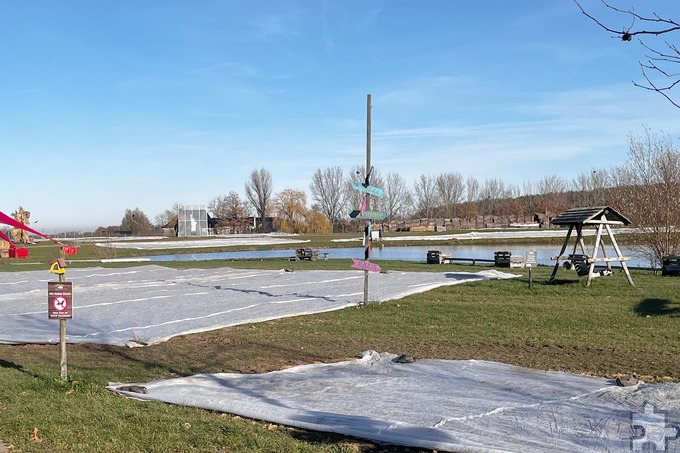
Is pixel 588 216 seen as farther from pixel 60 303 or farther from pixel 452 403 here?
pixel 60 303

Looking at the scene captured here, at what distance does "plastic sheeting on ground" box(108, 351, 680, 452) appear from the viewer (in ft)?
16.7

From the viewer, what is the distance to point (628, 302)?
14.6m

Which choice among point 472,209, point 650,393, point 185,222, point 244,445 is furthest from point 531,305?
point 472,209

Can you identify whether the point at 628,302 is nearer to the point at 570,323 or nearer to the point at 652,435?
the point at 570,323

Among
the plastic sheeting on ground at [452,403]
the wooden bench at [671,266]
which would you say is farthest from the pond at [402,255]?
the plastic sheeting on ground at [452,403]

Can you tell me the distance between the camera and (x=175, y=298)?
52.8 ft

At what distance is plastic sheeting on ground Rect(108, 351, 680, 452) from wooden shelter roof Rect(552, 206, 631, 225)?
9326 millimetres

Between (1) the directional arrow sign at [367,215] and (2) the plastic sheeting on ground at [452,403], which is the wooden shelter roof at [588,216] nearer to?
(1) the directional arrow sign at [367,215]

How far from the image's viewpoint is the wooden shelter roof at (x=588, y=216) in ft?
54.4

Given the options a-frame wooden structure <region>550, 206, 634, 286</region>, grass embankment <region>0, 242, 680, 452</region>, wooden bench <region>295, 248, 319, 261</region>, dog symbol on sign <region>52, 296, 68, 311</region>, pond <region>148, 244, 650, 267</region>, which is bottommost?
grass embankment <region>0, 242, 680, 452</region>

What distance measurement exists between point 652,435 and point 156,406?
4521mm

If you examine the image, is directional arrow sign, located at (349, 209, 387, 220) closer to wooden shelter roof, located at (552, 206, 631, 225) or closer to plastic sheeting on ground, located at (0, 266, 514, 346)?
plastic sheeting on ground, located at (0, 266, 514, 346)

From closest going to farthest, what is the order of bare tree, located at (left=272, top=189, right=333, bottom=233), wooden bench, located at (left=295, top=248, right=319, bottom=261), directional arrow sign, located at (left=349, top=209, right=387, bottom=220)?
directional arrow sign, located at (left=349, top=209, right=387, bottom=220) < wooden bench, located at (left=295, top=248, right=319, bottom=261) < bare tree, located at (left=272, top=189, right=333, bottom=233)

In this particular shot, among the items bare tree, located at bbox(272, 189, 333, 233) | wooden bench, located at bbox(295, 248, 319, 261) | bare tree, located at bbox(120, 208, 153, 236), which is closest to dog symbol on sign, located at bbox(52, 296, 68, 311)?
wooden bench, located at bbox(295, 248, 319, 261)
